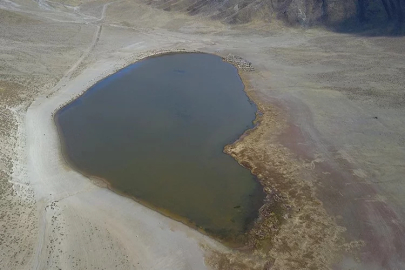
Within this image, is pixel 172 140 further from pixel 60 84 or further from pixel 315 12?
pixel 315 12

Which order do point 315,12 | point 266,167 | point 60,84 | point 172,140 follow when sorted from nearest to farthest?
point 266,167, point 172,140, point 60,84, point 315,12

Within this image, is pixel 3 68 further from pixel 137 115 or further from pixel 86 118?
pixel 137 115

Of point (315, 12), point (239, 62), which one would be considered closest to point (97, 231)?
point (239, 62)

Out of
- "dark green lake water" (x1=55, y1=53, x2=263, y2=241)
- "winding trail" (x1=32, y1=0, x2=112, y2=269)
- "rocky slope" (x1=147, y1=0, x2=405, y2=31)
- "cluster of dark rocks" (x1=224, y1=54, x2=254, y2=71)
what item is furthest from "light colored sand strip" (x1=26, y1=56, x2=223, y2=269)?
"rocky slope" (x1=147, y1=0, x2=405, y2=31)

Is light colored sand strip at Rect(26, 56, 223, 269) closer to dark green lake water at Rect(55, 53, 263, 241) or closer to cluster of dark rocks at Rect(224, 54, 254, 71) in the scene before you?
dark green lake water at Rect(55, 53, 263, 241)

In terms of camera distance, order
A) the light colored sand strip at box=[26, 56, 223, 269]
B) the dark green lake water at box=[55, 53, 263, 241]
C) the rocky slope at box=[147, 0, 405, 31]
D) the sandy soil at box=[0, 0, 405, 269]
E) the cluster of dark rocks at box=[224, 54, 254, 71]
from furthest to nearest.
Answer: the rocky slope at box=[147, 0, 405, 31] < the cluster of dark rocks at box=[224, 54, 254, 71] < the dark green lake water at box=[55, 53, 263, 241] < the sandy soil at box=[0, 0, 405, 269] < the light colored sand strip at box=[26, 56, 223, 269]
